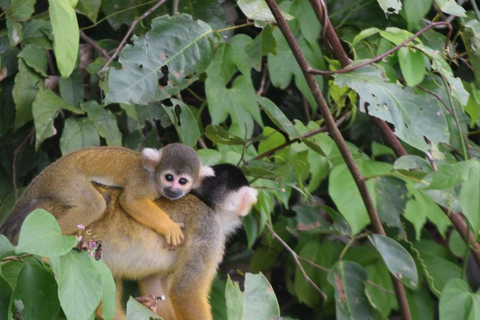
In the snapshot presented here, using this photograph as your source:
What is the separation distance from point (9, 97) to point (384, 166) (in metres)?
1.92

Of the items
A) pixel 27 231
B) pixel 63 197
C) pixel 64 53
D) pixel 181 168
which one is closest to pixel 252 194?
pixel 181 168

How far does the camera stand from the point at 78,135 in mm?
3527

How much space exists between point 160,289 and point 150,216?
41 centimetres

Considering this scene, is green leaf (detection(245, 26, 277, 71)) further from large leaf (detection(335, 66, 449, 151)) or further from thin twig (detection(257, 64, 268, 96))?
thin twig (detection(257, 64, 268, 96))

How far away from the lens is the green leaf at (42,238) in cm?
168

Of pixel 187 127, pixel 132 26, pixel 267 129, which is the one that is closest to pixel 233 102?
pixel 267 129

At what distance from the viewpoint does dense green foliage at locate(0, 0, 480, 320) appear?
2146 mm

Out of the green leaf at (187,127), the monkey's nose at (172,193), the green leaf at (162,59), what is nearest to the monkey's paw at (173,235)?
the monkey's nose at (172,193)

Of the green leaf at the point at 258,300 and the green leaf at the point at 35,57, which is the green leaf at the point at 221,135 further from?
the green leaf at the point at 35,57

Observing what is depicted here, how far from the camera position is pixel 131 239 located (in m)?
2.83

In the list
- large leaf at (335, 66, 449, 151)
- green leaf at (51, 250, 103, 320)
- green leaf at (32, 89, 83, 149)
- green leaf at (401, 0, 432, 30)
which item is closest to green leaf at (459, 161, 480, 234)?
large leaf at (335, 66, 449, 151)

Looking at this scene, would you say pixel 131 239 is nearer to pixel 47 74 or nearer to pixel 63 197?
pixel 63 197

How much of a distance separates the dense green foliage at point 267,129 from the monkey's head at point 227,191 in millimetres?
98

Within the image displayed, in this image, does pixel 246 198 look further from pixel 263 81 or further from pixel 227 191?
pixel 263 81
